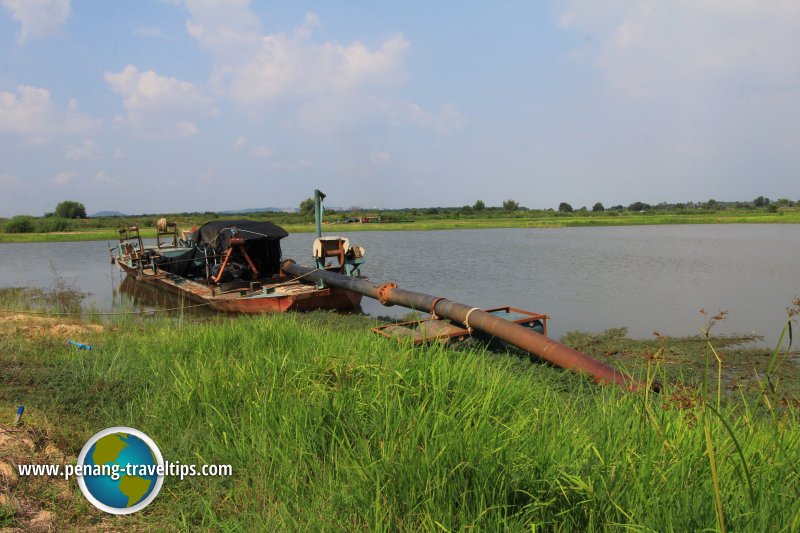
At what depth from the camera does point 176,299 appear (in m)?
16.6

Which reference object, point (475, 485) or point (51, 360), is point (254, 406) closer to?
point (475, 485)

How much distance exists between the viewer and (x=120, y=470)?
3.38m

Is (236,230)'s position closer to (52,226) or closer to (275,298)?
(275,298)

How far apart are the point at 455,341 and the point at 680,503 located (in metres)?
6.02

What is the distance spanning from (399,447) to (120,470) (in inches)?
77.2

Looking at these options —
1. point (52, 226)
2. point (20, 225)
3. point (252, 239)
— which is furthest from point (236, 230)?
→ point (20, 225)

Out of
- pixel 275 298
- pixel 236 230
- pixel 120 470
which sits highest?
pixel 236 230

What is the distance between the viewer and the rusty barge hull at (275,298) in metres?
12.9

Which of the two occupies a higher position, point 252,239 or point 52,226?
point 52,226

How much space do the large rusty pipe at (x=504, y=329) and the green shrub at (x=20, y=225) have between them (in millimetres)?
57289

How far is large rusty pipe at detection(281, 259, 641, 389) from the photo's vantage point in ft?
20.4

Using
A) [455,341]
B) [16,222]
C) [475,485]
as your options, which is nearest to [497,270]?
[455,341]

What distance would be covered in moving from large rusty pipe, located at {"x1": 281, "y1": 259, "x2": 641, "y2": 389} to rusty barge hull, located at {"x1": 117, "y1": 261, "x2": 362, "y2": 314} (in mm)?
1066

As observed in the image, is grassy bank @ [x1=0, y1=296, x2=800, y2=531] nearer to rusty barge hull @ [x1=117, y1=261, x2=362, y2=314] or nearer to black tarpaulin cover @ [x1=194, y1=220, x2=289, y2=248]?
rusty barge hull @ [x1=117, y1=261, x2=362, y2=314]
